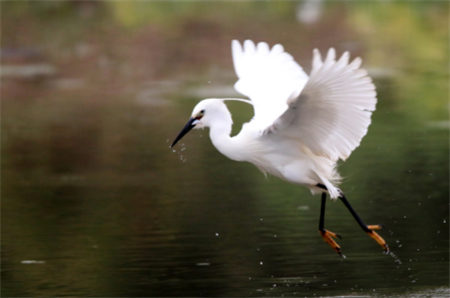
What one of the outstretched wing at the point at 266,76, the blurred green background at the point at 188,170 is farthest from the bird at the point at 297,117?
the blurred green background at the point at 188,170

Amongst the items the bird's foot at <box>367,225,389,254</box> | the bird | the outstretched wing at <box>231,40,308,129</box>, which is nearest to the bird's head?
the bird

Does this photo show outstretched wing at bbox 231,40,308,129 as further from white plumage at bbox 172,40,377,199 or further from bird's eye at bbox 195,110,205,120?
bird's eye at bbox 195,110,205,120

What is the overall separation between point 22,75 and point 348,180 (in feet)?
37.0

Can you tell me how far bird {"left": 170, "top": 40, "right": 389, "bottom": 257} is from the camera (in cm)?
486

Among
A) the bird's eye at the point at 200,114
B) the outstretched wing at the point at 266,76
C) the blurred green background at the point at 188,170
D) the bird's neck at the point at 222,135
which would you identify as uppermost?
the outstretched wing at the point at 266,76

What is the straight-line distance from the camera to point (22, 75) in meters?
18.2

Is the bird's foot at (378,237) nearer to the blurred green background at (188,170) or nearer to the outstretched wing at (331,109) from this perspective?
the blurred green background at (188,170)

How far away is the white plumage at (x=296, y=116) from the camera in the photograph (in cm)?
486

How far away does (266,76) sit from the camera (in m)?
6.15

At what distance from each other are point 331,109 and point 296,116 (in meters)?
0.23

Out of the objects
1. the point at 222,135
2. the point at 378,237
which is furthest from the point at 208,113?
the point at 378,237

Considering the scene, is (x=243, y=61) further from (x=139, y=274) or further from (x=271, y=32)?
(x=271, y=32)

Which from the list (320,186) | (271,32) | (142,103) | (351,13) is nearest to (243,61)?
(320,186)

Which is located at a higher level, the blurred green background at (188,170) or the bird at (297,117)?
the bird at (297,117)
